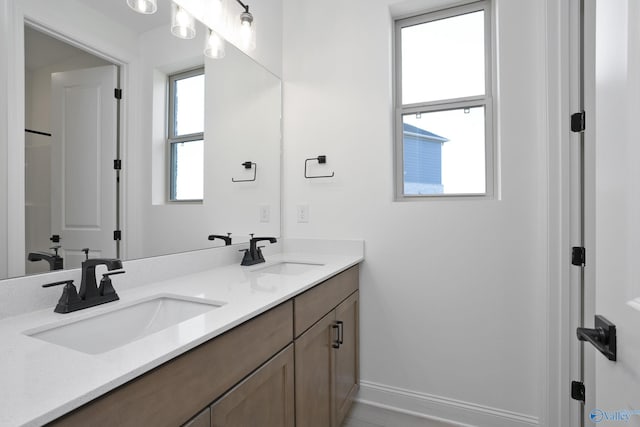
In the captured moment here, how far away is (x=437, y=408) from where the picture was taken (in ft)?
5.70

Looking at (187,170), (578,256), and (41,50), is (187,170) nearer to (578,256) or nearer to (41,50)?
(41,50)

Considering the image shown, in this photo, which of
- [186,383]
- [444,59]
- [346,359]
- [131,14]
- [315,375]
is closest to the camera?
[186,383]

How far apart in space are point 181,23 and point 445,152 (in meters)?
1.53

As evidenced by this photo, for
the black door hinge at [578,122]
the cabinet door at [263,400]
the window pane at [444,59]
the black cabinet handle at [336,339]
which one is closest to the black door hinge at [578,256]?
the black door hinge at [578,122]

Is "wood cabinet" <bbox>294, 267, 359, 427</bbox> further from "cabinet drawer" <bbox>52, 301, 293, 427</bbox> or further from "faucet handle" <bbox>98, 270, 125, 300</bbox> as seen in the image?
"faucet handle" <bbox>98, 270, 125, 300</bbox>

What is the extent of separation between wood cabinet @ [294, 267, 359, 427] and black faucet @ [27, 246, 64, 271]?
0.76m

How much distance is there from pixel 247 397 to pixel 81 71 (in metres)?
1.16

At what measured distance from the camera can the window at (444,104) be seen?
1.79 m

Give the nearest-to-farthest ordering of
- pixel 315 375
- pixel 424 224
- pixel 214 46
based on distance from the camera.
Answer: pixel 315 375
pixel 214 46
pixel 424 224

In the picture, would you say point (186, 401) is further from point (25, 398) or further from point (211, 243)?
point (211, 243)

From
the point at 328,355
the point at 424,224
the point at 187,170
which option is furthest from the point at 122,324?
the point at 424,224

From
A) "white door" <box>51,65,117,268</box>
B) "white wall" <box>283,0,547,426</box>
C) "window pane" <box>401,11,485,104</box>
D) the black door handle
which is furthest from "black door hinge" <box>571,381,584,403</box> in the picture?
"white door" <box>51,65,117,268</box>

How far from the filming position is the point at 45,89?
922 millimetres

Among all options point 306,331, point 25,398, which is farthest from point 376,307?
point 25,398
